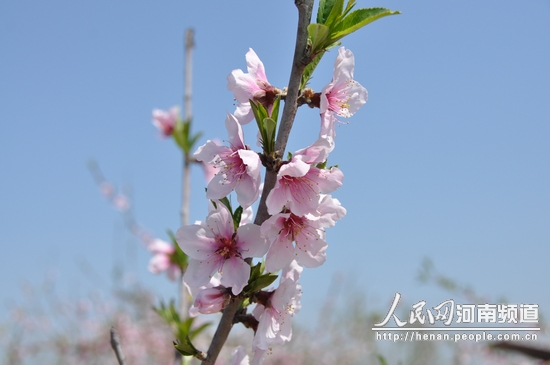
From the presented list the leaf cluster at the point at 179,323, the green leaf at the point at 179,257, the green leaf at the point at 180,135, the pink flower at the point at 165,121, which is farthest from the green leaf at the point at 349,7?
the pink flower at the point at 165,121

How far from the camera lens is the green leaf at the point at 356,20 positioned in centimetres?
120

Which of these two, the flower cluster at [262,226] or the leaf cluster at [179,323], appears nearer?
the flower cluster at [262,226]

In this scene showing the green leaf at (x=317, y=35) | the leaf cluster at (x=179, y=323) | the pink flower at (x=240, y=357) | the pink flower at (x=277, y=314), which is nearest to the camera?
the green leaf at (x=317, y=35)

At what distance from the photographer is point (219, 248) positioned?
4.38ft

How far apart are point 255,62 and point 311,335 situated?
28.9ft

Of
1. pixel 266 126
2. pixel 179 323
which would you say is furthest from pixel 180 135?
pixel 266 126

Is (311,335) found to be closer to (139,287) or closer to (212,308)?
(139,287)

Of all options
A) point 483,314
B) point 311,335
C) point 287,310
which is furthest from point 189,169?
point 311,335

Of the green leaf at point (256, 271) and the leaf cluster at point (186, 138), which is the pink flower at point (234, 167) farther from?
the leaf cluster at point (186, 138)

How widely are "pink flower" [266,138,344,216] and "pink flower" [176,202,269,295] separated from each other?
116 mm

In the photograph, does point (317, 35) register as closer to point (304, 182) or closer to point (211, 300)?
point (304, 182)

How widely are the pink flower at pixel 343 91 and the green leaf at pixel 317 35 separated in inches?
5.9

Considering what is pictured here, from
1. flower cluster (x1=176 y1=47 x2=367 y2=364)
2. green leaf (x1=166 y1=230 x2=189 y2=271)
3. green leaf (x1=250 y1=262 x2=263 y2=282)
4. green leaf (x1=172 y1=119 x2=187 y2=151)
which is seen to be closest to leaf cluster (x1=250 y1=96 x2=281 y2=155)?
flower cluster (x1=176 y1=47 x2=367 y2=364)

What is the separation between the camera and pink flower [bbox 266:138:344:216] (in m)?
1.18
